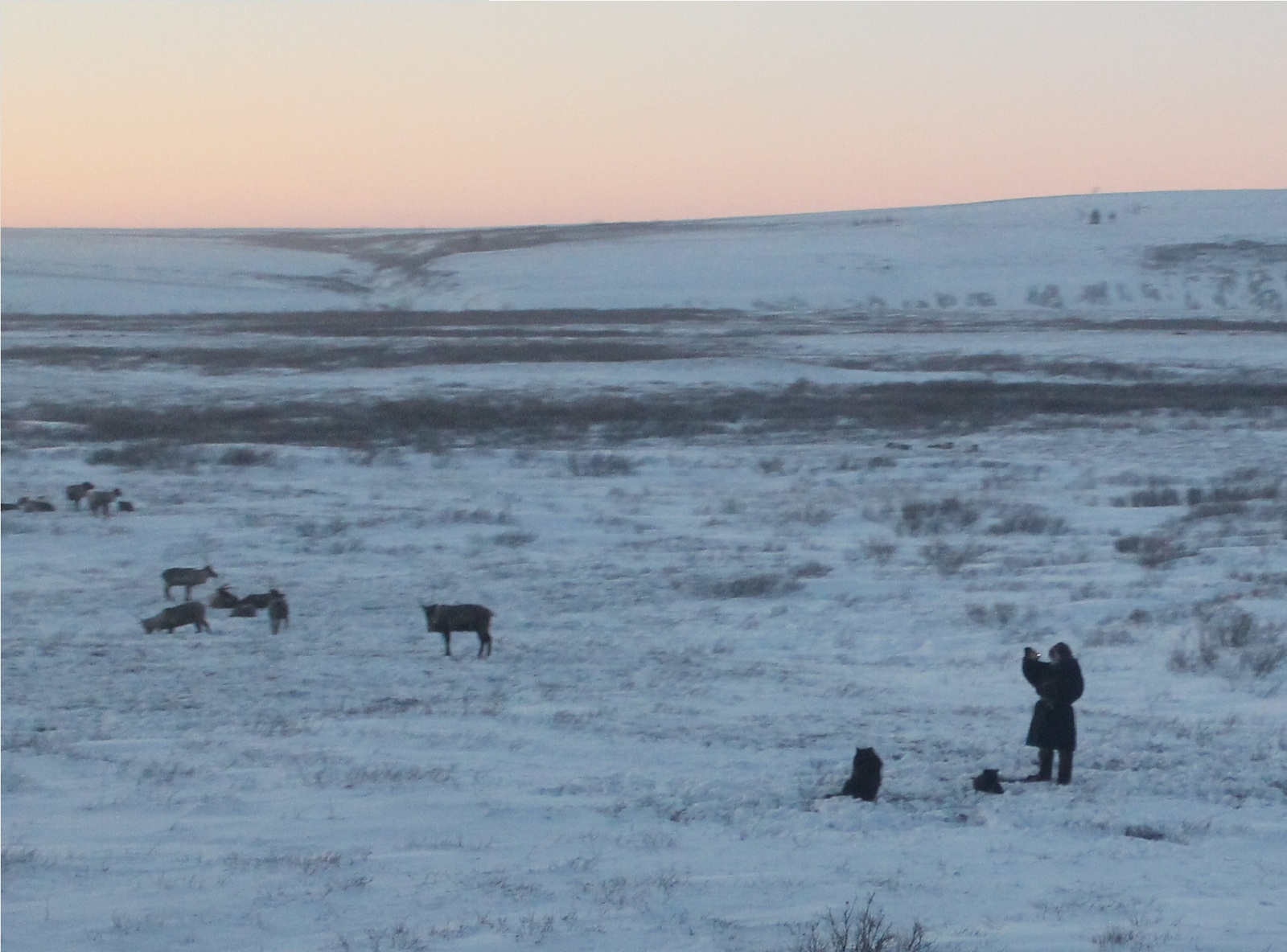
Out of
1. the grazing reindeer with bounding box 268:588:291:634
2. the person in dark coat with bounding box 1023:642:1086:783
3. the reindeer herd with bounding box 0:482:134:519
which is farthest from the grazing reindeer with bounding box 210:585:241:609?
the person in dark coat with bounding box 1023:642:1086:783

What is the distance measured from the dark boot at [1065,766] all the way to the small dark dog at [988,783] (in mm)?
404

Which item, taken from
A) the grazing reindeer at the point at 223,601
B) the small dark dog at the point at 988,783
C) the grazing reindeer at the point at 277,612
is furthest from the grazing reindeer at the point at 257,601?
the small dark dog at the point at 988,783

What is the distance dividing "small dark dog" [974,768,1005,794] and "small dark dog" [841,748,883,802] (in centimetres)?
60

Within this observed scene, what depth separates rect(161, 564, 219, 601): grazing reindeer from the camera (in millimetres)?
12688

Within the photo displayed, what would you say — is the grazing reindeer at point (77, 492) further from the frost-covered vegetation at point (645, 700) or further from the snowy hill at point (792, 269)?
the snowy hill at point (792, 269)

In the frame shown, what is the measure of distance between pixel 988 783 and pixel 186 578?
847cm

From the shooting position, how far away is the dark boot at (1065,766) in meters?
7.36

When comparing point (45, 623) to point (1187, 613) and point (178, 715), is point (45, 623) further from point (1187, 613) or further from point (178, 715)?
point (1187, 613)

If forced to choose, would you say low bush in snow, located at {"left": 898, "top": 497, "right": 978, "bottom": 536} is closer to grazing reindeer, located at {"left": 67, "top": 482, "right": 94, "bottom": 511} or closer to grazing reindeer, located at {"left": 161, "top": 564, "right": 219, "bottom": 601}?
grazing reindeer, located at {"left": 161, "top": 564, "right": 219, "bottom": 601}

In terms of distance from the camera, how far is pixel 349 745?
822 centimetres

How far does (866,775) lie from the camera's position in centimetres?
700

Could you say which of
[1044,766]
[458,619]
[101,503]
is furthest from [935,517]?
[101,503]

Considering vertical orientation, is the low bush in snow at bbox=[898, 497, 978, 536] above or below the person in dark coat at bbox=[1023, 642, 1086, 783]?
above

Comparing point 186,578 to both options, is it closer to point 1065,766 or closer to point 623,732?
point 623,732
